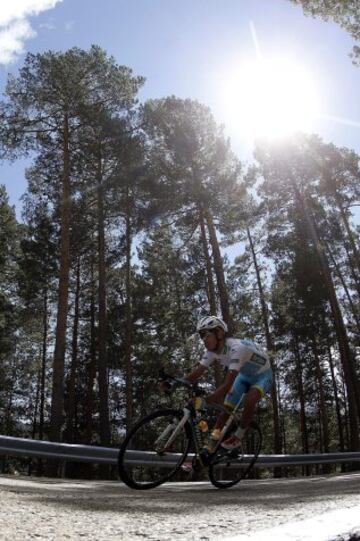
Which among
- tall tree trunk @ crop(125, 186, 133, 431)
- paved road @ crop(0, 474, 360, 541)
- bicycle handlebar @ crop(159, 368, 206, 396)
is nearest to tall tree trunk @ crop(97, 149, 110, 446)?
→ tall tree trunk @ crop(125, 186, 133, 431)

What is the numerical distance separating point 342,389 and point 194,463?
38073mm

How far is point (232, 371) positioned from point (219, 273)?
52.7ft

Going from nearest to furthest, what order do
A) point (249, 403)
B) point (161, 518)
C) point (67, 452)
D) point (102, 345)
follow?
1. point (161, 518)
2. point (249, 403)
3. point (67, 452)
4. point (102, 345)

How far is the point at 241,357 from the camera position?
16.6 ft

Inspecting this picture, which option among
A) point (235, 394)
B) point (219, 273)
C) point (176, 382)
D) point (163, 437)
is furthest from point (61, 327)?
point (176, 382)

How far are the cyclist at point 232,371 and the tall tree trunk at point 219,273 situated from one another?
14.0m

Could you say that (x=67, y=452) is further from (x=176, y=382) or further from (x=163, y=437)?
(x=176, y=382)

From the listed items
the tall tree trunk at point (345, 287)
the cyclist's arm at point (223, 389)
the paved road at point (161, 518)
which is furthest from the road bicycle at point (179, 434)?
the tall tree trunk at point (345, 287)

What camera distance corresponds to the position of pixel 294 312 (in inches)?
1152

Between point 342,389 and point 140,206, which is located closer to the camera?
point 140,206

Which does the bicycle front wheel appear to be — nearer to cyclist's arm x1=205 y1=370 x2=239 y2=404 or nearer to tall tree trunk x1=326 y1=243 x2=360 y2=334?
cyclist's arm x1=205 y1=370 x2=239 y2=404

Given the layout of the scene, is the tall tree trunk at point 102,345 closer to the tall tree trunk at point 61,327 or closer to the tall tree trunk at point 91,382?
the tall tree trunk at point 61,327

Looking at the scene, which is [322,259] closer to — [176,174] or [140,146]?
[176,174]

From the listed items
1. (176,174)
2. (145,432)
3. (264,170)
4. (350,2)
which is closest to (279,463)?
(145,432)
